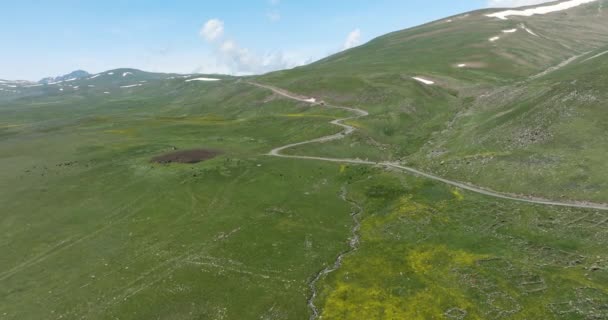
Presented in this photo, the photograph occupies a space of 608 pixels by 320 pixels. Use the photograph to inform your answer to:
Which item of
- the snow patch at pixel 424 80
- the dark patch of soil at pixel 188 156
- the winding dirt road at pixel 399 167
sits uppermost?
the snow patch at pixel 424 80

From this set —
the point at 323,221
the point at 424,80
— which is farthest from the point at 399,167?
the point at 424,80

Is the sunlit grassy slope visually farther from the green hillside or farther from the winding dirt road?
the winding dirt road

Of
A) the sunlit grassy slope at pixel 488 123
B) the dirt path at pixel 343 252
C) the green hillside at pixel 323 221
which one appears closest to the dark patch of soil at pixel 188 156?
the green hillside at pixel 323 221

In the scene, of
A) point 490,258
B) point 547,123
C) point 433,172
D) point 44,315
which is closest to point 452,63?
point 547,123

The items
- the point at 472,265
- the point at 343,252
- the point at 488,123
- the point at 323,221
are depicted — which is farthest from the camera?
the point at 488,123

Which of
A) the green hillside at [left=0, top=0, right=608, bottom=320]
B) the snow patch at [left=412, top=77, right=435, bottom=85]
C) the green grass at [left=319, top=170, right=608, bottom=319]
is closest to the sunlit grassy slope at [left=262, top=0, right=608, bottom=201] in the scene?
the green hillside at [left=0, top=0, right=608, bottom=320]

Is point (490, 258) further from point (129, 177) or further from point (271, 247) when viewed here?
point (129, 177)

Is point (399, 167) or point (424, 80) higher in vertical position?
point (424, 80)

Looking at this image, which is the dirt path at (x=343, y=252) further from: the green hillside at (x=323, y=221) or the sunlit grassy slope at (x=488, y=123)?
the sunlit grassy slope at (x=488, y=123)

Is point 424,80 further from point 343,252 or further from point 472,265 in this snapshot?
point 472,265
